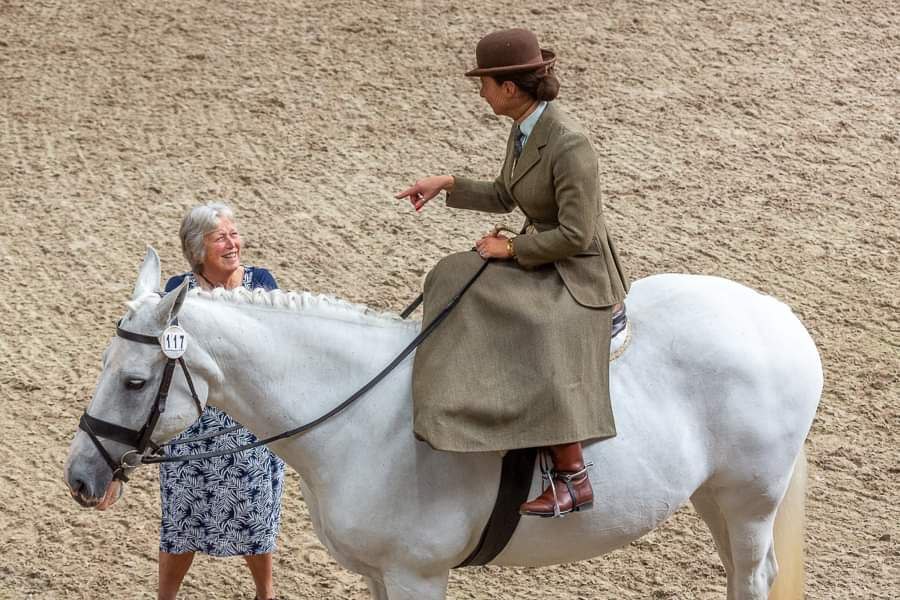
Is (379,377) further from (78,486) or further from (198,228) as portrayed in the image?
(198,228)

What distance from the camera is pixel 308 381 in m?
3.91

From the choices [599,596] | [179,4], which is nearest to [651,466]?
[599,596]

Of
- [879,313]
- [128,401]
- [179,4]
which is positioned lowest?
[879,313]

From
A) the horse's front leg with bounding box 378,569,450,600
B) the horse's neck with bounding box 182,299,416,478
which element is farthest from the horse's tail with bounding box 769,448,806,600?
the horse's neck with bounding box 182,299,416,478

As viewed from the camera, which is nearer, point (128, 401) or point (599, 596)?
point (128, 401)

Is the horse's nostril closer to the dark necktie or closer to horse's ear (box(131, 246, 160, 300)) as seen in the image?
horse's ear (box(131, 246, 160, 300))

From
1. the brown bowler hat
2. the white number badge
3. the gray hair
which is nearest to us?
the white number badge

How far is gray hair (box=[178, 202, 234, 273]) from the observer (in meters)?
4.75

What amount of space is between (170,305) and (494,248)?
111 cm

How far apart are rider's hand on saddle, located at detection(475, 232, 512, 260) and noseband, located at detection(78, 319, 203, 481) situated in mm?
1076

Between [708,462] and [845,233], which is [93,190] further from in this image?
[708,462]

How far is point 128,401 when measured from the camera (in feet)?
11.9

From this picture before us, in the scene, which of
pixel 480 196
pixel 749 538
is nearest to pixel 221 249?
pixel 480 196

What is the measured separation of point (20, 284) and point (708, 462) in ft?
19.8
